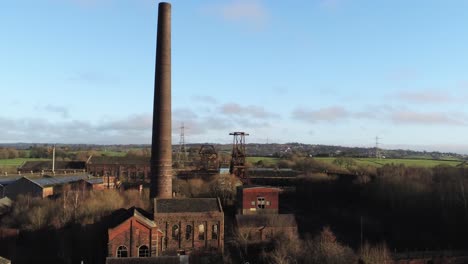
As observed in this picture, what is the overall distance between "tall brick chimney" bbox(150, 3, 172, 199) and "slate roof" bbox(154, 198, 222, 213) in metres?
3.85

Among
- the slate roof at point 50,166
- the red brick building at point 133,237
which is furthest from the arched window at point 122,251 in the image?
the slate roof at point 50,166

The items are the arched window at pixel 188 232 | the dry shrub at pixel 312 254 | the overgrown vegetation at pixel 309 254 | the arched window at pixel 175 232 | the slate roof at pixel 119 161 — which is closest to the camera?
the dry shrub at pixel 312 254

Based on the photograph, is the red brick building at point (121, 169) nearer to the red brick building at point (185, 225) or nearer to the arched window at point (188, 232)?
the red brick building at point (185, 225)

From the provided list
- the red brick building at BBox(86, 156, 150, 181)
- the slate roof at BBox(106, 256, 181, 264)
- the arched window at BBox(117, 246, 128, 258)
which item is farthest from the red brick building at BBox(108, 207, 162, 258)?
the red brick building at BBox(86, 156, 150, 181)

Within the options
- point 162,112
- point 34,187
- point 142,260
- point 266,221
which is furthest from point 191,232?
point 34,187

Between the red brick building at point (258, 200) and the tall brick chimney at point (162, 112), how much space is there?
41.5 feet

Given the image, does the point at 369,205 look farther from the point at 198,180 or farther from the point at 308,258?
the point at 308,258

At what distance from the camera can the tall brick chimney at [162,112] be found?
34031 mm

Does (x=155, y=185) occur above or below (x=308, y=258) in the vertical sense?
above

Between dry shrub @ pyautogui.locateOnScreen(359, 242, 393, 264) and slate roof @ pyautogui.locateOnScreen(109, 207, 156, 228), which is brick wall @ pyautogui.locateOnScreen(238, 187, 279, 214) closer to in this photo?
slate roof @ pyautogui.locateOnScreen(109, 207, 156, 228)

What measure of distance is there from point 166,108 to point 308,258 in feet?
54.1

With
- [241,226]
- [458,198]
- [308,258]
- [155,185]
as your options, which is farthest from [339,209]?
[308,258]

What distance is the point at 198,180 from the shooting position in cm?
5453

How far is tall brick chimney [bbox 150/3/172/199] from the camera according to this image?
34031mm
